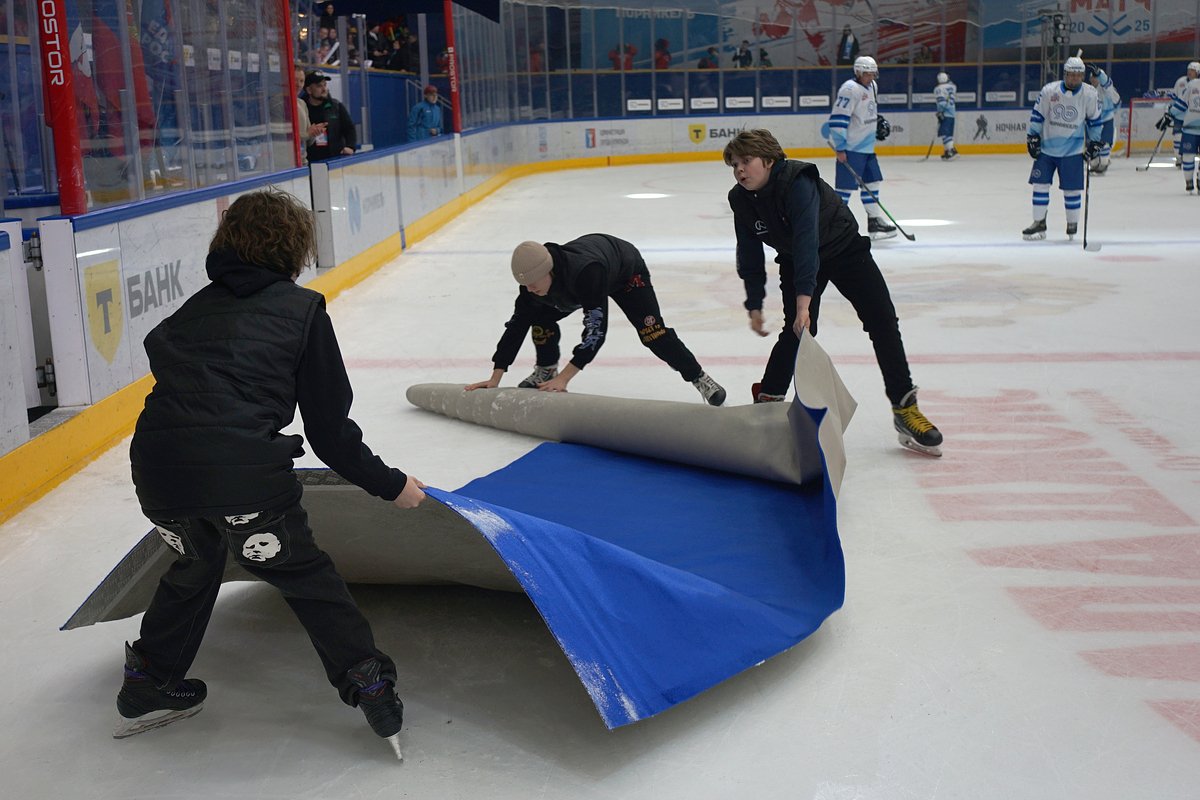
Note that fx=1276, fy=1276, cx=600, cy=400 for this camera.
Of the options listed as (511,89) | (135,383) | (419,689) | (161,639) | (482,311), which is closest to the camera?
(161,639)

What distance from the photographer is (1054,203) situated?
14070 millimetres

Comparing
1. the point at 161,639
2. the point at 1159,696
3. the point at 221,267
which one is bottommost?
the point at 1159,696

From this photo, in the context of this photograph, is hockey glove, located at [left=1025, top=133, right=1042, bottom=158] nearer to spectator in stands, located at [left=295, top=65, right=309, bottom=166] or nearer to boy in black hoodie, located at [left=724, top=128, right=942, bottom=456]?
spectator in stands, located at [left=295, top=65, right=309, bottom=166]

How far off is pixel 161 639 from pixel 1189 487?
3381 millimetres

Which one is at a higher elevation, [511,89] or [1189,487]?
[511,89]

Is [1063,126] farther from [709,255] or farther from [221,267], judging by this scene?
[221,267]

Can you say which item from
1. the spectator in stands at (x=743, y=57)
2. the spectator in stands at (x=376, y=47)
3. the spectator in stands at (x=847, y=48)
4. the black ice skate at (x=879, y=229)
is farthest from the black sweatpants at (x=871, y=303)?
the spectator in stands at (x=847, y=48)

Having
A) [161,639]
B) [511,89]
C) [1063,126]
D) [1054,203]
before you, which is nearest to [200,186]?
[161,639]

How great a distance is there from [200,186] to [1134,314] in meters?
5.59

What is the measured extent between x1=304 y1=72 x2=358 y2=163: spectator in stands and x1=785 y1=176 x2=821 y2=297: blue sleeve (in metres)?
7.49

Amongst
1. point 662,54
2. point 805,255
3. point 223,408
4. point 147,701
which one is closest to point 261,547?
point 223,408

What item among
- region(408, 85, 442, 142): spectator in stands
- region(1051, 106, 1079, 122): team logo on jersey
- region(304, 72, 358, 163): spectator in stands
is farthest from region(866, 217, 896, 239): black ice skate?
region(408, 85, 442, 142): spectator in stands

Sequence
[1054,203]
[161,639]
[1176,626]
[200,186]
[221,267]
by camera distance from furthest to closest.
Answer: [1054,203]
[200,186]
[1176,626]
[161,639]
[221,267]

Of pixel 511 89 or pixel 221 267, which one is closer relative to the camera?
pixel 221 267
